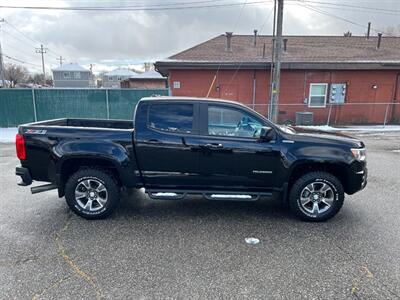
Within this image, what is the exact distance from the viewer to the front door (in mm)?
4168

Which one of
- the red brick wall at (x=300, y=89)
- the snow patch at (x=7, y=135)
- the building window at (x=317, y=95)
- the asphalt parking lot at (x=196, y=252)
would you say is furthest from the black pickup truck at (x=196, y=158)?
the building window at (x=317, y=95)

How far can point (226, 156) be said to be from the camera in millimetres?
4188

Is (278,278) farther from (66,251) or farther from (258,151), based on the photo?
(66,251)

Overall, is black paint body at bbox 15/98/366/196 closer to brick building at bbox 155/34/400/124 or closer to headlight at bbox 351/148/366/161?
headlight at bbox 351/148/366/161

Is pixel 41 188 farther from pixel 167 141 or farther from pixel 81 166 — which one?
pixel 167 141

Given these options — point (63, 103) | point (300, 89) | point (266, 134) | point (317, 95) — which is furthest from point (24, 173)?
point (317, 95)

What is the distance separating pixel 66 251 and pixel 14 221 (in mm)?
1400

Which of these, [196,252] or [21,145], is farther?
[21,145]

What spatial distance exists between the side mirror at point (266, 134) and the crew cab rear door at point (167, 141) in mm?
952

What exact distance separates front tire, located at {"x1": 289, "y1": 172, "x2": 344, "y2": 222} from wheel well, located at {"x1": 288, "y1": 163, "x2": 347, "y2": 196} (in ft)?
0.31

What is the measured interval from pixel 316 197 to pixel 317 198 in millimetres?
21

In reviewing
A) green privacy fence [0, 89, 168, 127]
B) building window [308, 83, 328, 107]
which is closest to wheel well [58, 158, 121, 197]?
green privacy fence [0, 89, 168, 127]

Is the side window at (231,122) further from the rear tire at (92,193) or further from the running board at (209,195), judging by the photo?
the rear tire at (92,193)

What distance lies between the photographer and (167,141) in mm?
4191
